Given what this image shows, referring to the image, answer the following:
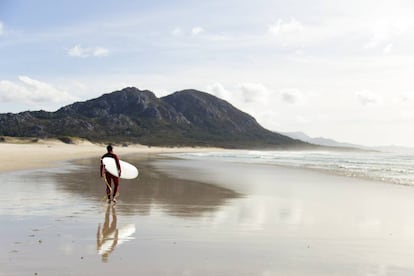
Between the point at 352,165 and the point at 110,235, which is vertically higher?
the point at 352,165

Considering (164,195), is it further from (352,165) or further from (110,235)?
(352,165)

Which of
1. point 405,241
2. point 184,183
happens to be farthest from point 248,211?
point 184,183

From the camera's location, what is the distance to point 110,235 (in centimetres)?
1141

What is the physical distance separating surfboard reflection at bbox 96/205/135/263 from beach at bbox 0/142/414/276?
0.08 ft

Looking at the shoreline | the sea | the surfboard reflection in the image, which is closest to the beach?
the surfboard reflection

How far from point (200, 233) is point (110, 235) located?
218 centimetres

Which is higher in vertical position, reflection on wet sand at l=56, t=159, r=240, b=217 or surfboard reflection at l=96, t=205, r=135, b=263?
reflection on wet sand at l=56, t=159, r=240, b=217

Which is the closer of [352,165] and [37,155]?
[352,165]

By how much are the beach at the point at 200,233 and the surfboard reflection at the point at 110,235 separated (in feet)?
0.08

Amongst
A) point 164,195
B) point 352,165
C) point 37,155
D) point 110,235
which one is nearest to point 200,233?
point 110,235

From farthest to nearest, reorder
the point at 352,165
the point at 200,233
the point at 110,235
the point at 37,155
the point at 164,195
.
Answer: the point at 37,155, the point at 352,165, the point at 164,195, the point at 200,233, the point at 110,235

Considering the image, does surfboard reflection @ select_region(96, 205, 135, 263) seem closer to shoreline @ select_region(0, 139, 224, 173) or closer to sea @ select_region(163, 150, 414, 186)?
shoreline @ select_region(0, 139, 224, 173)

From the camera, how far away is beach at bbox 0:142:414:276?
876 centimetres

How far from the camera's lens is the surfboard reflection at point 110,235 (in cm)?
981
